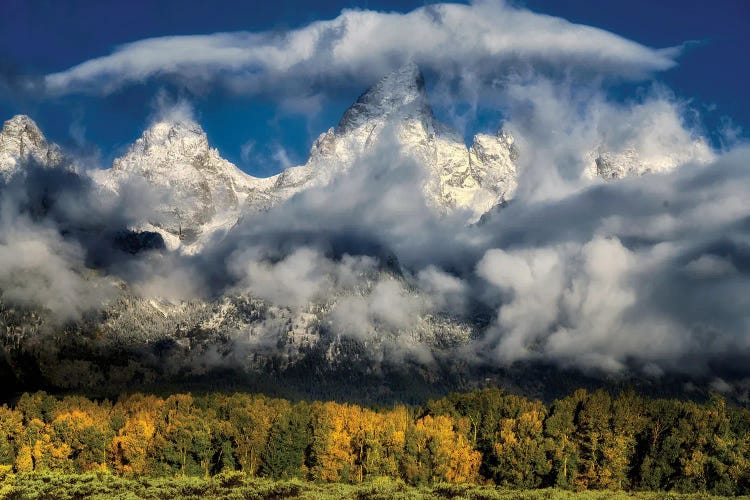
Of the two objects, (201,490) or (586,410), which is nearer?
(201,490)

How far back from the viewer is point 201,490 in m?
165

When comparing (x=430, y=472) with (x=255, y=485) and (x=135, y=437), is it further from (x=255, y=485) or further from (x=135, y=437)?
(x=135, y=437)

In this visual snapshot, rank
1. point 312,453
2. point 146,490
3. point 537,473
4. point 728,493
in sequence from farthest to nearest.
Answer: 1. point 312,453
2. point 537,473
3. point 728,493
4. point 146,490

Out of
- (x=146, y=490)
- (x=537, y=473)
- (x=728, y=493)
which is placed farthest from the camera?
(x=537, y=473)

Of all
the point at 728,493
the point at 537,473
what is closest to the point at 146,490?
the point at 537,473

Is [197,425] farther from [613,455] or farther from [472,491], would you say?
[613,455]

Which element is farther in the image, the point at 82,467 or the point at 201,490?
the point at 82,467

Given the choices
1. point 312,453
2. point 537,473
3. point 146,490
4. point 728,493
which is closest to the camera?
point 146,490

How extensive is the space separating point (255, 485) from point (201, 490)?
1332 cm

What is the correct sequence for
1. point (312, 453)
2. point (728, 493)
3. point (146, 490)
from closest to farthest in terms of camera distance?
point (146, 490) → point (728, 493) → point (312, 453)

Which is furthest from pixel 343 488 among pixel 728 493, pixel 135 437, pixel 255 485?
pixel 728 493

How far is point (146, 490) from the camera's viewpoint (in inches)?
6383

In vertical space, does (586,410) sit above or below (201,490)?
above

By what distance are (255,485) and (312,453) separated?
82.8ft
